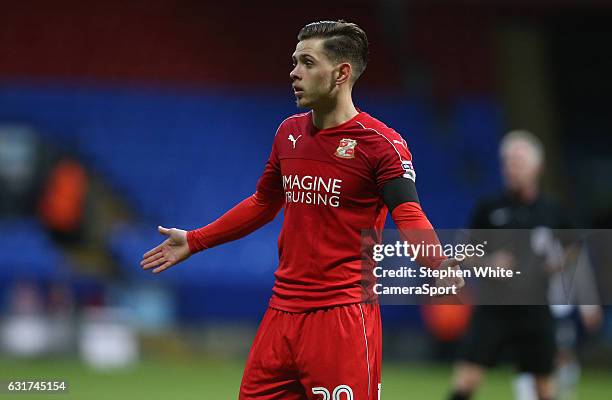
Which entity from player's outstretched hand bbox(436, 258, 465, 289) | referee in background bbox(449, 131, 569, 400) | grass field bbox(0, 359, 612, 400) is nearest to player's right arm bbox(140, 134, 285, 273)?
player's outstretched hand bbox(436, 258, 465, 289)

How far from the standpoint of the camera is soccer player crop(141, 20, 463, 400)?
4410 millimetres

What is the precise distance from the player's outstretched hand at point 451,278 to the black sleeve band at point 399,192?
11.4 inches

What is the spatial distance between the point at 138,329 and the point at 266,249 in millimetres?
2460

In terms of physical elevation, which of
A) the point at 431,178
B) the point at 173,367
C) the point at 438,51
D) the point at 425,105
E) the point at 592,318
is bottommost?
the point at 592,318

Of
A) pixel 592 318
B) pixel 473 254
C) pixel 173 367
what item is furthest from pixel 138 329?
pixel 473 254

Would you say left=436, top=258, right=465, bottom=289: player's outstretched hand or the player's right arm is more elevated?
the player's right arm

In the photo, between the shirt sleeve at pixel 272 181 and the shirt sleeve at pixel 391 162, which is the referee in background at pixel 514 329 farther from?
the shirt sleeve at pixel 391 162

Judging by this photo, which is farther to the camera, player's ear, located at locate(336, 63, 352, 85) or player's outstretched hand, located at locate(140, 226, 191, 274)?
player's outstretched hand, located at locate(140, 226, 191, 274)

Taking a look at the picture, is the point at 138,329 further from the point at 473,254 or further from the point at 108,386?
the point at 473,254

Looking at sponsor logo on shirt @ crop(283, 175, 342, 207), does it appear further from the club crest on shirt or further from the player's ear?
the player's ear

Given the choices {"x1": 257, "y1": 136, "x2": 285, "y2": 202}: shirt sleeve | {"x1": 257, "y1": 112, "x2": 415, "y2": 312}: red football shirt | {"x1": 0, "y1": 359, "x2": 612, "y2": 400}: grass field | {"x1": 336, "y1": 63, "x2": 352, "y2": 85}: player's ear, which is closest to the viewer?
{"x1": 257, "y1": 112, "x2": 415, "y2": 312}: red football shirt

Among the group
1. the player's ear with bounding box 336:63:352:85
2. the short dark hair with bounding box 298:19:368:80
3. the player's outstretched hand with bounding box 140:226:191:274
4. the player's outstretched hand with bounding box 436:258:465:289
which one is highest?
the short dark hair with bounding box 298:19:368:80

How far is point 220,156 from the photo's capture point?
59.4 feet

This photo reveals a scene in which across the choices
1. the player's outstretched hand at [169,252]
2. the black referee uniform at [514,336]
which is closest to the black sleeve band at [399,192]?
the player's outstretched hand at [169,252]
